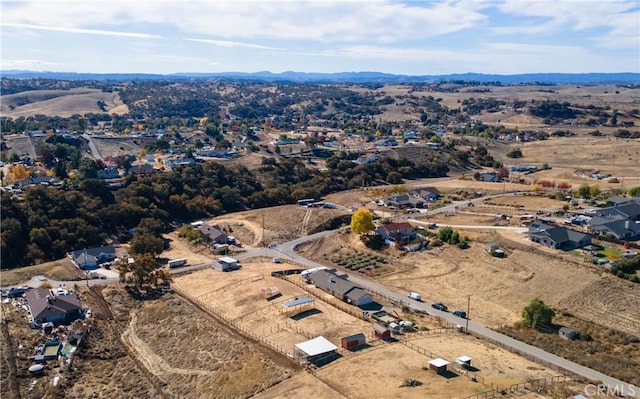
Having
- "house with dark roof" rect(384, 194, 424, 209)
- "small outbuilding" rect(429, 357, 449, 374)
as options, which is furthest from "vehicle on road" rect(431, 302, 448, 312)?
"house with dark roof" rect(384, 194, 424, 209)

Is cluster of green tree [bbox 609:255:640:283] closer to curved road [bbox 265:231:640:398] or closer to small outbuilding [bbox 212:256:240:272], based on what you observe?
curved road [bbox 265:231:640:398]

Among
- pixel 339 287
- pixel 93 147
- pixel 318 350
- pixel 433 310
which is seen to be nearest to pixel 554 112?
pixel 93 147

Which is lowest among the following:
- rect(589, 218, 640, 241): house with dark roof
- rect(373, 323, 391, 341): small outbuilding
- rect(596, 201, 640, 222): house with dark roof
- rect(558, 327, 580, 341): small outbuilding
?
rect(558, 327, 580, 341): small outbuilding

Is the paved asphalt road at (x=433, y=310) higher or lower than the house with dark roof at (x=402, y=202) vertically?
lower

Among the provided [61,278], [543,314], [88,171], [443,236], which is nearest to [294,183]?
[88,171]

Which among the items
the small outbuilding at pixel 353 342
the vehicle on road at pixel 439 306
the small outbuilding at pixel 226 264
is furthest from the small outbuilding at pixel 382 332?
the small outbuilding at pixel 226 264

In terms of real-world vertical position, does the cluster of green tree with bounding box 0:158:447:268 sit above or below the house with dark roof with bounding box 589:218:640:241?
below

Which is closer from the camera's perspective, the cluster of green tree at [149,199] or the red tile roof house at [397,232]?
the cluster of green tree at [149,199]

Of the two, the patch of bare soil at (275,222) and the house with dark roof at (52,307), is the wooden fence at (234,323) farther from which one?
the patch of bare soil at (275,222)
